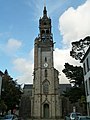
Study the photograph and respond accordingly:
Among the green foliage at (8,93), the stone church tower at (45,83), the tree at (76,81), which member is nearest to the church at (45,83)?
the stone church tower at (45,83)

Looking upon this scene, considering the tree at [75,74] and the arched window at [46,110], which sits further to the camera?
the arched window at [46,110]

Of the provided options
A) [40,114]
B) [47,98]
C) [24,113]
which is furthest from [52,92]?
[24,113]

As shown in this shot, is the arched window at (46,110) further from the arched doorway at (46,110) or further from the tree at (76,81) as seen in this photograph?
the tree at (76,81)

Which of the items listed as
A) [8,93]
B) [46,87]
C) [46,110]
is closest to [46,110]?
[46,110]

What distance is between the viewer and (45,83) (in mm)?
60750

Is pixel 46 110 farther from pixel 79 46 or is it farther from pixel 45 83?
pixel 79 46

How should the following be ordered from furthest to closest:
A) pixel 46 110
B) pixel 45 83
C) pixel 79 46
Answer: pixel 45 83, pixel 46 110, pixel 79 46

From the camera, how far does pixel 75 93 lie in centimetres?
3969

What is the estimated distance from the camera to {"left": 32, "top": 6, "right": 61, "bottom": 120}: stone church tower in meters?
57.7

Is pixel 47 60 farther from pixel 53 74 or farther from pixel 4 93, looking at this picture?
pixel 4 93

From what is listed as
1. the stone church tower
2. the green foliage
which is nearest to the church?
the stone church tower

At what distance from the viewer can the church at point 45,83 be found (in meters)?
57.7

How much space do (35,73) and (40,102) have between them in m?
8.71

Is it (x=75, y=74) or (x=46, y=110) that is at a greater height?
(x=75, y=74)
